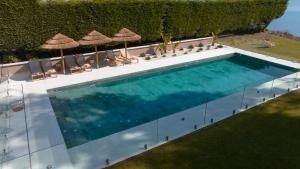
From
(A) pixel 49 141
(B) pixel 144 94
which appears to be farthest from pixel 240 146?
(A) pixel 49 141

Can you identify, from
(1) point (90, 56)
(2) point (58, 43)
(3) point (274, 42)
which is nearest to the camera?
(2) point (58, 43)

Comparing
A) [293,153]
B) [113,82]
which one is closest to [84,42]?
[113,82]

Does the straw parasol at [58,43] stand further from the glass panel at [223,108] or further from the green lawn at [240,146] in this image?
the green lawn at [240,146]

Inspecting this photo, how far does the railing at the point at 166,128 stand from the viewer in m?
9.80

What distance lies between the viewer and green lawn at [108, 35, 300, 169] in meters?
9.23

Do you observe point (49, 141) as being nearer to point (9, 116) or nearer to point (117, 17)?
point (9, 116)

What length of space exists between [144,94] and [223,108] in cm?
505

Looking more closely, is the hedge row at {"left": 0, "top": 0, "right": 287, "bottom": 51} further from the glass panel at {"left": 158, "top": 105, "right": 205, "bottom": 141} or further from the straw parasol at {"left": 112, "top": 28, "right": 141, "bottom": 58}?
the glass panel at {"left": 158, "top": 105, "right": 205, "bottom": 141}

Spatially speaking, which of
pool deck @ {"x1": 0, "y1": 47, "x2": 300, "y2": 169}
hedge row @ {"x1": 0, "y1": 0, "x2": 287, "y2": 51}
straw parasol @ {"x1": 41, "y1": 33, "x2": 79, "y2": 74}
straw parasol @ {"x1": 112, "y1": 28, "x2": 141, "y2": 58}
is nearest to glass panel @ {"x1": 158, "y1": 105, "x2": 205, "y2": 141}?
pool deck @ {"x1": 0, "y1": 47, "x2": 300, "y2": 169}

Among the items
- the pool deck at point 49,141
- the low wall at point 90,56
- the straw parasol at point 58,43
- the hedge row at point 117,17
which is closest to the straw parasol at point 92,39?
the straw parasol at point 58,43

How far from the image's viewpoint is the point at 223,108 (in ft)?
43.9

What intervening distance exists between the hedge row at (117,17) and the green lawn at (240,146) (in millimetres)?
12984

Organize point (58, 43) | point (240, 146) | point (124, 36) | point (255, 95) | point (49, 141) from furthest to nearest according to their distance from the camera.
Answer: point (124, 36) → point (58, 43) → point (255, 95) → point (49, 141) → point (240, 146)

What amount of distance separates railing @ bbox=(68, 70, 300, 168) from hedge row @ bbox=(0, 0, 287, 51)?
36.8 ft
